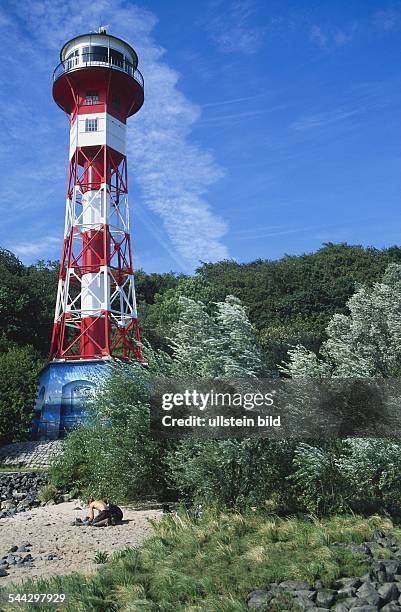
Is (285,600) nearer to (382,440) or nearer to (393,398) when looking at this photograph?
(382,440)

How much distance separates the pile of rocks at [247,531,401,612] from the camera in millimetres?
9594

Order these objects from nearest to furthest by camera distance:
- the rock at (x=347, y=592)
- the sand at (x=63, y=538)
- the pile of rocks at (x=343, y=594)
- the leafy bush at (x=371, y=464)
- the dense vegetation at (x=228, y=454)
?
1. the pile of rocks at (x=343, y=594)
2. the rock at (x=347, y=592)
3. the sand at (x=63, y=538)
4. the leafy bush at (x=371, y=464)
5. the dense vegetation at (x=228, y=454)

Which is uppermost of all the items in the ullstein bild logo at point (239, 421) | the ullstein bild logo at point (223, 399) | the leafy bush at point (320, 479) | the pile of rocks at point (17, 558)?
the ullstein bild logo at point (223, 399)

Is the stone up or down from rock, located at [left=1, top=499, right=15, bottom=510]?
down

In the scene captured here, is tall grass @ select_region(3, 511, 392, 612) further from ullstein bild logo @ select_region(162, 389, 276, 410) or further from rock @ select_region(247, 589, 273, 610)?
ullstein bild logo @ select_region(162, 389, 276, 410)

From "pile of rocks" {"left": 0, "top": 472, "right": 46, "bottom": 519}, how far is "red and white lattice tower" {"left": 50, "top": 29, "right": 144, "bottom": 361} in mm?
9407

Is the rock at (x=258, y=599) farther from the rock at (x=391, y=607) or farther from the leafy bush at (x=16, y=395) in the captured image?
the leafy bush at (x=16, y=395)

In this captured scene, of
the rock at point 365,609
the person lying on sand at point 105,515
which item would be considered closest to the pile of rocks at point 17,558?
the person lying on sand at point 105,515

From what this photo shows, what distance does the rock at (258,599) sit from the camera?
9.65 m

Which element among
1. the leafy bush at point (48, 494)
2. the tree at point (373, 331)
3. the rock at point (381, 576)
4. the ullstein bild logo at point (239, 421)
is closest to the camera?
the rock at point (381, 576)

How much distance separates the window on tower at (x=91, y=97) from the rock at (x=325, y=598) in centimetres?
3278

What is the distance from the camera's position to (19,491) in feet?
72.4

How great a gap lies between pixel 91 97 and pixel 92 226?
8784 millimetres

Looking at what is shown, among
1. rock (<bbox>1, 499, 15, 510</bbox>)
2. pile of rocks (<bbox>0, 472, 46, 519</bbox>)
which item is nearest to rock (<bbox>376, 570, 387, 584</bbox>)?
pile of rocks (<bbox>0, 472, 46, 519</bbox>)
